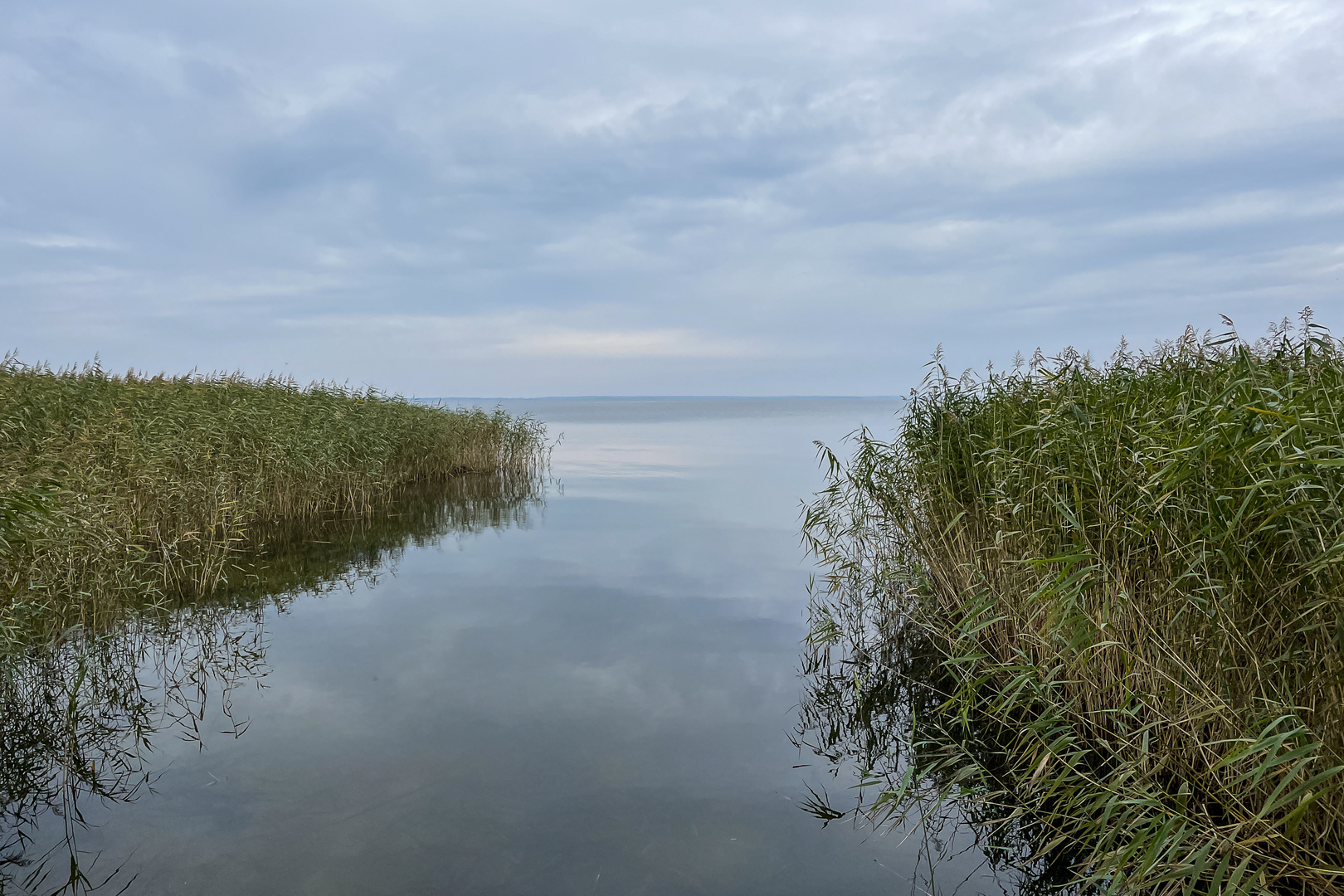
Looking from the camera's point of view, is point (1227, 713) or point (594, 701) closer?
point (1227, 713)

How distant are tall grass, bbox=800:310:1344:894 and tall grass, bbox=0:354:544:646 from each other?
6.68 m

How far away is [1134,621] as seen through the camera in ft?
15.3

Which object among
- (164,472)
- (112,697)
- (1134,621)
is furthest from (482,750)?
(164,472)

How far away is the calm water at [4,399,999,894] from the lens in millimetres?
4258

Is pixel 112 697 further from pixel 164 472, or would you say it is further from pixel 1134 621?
pixel 1134 621

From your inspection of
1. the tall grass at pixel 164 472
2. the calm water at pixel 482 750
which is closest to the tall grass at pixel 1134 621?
the calm water at pixel 482 750

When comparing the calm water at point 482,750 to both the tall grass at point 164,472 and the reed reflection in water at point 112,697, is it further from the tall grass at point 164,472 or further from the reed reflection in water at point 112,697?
the tall grass at point 164,472

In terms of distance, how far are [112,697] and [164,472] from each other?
16.2 ft

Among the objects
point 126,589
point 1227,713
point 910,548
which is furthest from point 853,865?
point 126,589

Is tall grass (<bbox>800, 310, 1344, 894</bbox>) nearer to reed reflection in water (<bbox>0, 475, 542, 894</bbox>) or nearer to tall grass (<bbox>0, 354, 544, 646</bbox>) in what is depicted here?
reed reflection in water (<bbox>0, 475, 542, 894</bbox>)

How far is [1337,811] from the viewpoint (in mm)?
3232

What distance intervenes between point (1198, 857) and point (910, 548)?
5.07m

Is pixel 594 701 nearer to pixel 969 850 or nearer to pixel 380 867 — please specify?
pixel 380 867

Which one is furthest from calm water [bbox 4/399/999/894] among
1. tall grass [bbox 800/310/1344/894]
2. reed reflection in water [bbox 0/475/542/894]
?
tall grass [bbox 800/310/1344/894]
